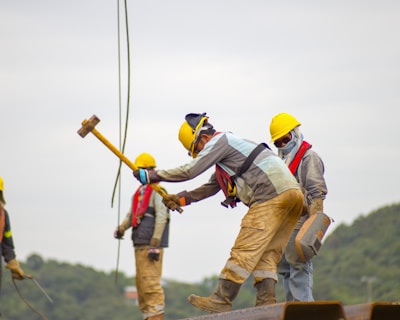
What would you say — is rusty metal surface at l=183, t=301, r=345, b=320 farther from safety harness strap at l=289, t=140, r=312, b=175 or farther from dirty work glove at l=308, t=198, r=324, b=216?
safety harness strap at l=289, t=140, r=312, b=175

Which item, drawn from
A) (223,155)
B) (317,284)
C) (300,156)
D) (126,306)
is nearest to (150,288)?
(300,156)

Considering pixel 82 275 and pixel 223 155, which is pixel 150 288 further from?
pixel 82 275

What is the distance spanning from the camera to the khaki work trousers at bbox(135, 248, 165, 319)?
17.3 metres

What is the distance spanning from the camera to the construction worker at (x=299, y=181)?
13.2 meters

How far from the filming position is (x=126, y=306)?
53938mm

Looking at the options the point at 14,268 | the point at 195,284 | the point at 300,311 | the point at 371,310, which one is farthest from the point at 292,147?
the point at 195,284

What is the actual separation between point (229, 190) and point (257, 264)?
722mm

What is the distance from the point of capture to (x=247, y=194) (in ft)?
Answer: 40.2

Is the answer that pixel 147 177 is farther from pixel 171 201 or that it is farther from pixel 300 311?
pixel 300 311

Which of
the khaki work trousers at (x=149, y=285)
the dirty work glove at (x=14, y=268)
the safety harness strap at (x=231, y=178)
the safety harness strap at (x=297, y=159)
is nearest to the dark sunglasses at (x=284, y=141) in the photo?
the safety harness strap at (x=297, y=159)

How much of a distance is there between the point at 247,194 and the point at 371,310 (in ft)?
7.76

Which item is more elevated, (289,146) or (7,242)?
(289,146)

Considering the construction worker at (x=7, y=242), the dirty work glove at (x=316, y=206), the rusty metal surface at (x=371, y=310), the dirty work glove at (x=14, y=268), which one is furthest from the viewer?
the dirty work glove at (x=14, y=268)

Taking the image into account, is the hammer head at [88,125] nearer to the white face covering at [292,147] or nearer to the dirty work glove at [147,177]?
the dirty work glove at [147,177]
